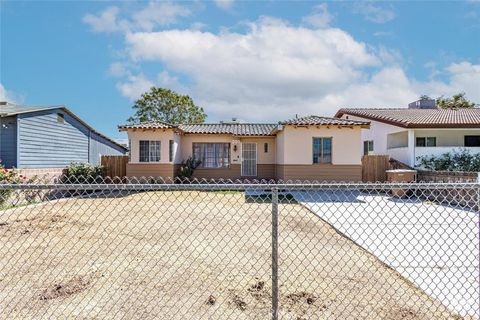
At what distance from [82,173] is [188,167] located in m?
5.47

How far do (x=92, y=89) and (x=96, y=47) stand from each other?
6.95 metres

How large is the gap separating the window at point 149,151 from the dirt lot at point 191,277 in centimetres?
1012

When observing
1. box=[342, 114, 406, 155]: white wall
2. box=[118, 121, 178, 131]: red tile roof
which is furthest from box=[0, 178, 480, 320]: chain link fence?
box=[342, 114, 406, 155]: white wall

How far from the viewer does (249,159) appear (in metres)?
19.9

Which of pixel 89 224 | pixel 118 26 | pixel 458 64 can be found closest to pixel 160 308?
pixel 89 224

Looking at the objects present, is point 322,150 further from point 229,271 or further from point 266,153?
point 229,271

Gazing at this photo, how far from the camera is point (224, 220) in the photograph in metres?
8.83

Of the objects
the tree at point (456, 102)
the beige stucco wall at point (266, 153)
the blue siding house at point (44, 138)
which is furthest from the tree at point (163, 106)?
the tree at point (456, 102)

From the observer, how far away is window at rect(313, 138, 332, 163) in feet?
54.4

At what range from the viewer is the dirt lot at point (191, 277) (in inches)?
136

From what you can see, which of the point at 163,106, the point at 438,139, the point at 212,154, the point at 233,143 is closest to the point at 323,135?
the point at 233,143

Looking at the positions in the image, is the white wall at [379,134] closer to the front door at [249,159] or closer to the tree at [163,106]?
the front door at [249,159]

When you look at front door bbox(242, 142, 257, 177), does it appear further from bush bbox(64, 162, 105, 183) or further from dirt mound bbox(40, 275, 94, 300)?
dirt mound bbox(40, 275, 94, 300)

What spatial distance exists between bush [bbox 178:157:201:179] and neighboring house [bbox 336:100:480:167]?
1084 cm
